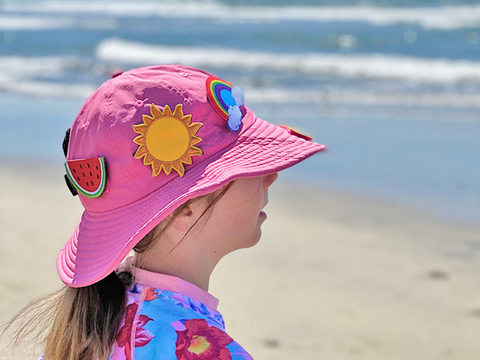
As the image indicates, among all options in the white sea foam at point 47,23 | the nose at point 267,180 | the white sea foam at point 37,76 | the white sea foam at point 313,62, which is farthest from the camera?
the white sea foam at point 47,23

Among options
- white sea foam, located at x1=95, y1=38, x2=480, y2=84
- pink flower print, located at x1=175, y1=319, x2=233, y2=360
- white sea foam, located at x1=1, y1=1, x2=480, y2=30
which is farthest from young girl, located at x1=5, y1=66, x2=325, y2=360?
white sea foam, located at x1=1, y1=1, x2=480, y2=30

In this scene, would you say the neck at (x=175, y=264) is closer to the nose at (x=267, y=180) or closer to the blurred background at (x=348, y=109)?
the nose at (x=267, y=180)

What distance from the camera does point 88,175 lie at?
1466mm

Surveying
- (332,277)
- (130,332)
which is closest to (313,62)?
(332,277)

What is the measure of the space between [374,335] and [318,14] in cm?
1912

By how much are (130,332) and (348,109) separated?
21.2 ft

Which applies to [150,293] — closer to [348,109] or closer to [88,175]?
[88,175]

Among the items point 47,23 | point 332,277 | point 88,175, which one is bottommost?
point 332,277

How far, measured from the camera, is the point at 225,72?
11.2 metres

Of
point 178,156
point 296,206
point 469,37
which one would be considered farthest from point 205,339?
point 469,37

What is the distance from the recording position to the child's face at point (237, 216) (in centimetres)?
155

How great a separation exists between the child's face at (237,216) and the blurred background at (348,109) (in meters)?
0.62

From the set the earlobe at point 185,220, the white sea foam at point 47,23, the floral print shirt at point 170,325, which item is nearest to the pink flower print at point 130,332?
the floral print shirt at point 170,325

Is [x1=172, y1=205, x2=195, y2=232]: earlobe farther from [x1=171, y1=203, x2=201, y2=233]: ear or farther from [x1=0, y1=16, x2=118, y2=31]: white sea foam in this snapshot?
[x1=0, y1=16, x2=118, y2=31]: white sea foam
